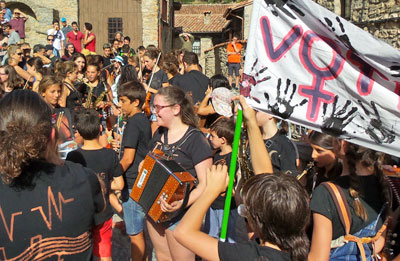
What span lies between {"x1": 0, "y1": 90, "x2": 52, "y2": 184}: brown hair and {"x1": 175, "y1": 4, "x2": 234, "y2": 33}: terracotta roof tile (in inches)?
1722

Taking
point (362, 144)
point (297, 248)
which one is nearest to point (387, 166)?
point (362, 144)

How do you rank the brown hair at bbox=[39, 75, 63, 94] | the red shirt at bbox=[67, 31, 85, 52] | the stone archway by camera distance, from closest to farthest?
1. the brown hair at bbox=[39, 75, 63, 94]
2. the red shirt at bbox=[67, 31, 85, 52]
3. the stone archway

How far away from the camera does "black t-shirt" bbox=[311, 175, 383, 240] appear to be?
7.88ft

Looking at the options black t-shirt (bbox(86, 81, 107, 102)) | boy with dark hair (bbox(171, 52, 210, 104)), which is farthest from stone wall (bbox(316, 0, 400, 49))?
black t-shirt (bbox(86, 81, 107, 102))

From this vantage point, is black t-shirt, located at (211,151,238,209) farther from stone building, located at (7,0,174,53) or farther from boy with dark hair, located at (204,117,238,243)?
stone building, located at (7,0,174,53)

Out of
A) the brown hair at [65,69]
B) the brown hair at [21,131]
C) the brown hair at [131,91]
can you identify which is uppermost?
the brown hair at [21,131]

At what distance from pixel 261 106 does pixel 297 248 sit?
997 millimetres

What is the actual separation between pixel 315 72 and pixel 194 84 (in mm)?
4098

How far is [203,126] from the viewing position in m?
5.95

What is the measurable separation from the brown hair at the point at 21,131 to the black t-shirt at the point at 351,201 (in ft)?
5.10

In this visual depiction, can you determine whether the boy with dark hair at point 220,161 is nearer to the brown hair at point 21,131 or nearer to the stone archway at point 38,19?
the brown hair at point 21,131

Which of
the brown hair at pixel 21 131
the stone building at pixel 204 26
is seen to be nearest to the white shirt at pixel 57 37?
the brown hair at pixel 21 131

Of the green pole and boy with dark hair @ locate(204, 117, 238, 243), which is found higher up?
the green pole

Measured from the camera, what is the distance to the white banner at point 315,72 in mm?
2525
